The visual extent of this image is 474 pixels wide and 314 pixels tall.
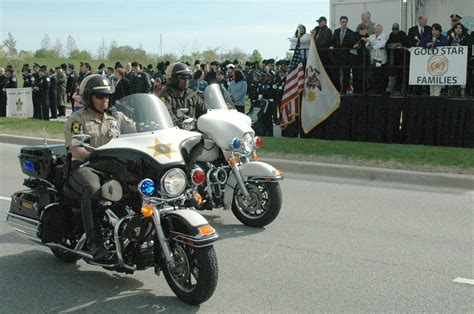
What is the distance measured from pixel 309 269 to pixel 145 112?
81.4 inches

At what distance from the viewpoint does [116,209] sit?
532cm

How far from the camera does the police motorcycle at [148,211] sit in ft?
15.9

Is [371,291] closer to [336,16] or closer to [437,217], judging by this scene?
[437,217]

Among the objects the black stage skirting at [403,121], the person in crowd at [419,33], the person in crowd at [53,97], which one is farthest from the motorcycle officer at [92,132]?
the person in crowd at [53,97]

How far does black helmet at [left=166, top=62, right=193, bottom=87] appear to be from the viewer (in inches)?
319

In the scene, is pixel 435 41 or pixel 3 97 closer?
pixel 435 41

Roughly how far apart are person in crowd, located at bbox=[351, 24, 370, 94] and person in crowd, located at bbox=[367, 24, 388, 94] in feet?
0.41

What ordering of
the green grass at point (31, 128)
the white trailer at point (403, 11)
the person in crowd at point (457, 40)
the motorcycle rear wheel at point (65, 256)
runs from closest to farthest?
1. the motorcycle rear wheel at point (65, 256)
2. the person in crowd at point (457, 40)
3. the white trailer at point (403, 11)
4. the green grass at point (31, 128)

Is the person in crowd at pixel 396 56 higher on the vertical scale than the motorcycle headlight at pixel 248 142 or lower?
higher

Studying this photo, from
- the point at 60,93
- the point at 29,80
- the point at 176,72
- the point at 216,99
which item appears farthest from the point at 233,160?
the point at 29,80

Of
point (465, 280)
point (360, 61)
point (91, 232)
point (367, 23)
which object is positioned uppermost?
point (367, 23)

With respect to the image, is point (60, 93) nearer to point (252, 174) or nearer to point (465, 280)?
point (252, 174)

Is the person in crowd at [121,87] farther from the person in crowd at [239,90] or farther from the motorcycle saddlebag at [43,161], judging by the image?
the motorcycle saddlebag at [43,161]

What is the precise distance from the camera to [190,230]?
4.77 metres
